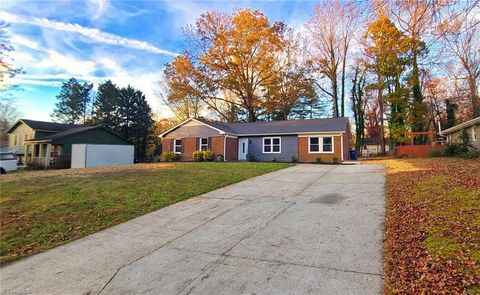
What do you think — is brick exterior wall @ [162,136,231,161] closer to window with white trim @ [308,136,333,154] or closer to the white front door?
the white front door

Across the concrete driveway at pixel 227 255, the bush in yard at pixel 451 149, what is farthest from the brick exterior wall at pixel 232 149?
the concrete driveway at pixel 227 255

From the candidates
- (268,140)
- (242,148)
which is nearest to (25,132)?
(242,148)

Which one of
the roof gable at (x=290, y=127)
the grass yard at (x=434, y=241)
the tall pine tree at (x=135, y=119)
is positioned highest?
the tall pine tree at (x=135, y=119)

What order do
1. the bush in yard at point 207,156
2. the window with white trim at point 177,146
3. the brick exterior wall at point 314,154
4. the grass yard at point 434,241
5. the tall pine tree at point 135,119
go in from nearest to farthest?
1. the grass yard at point 434,241
2. the brick exterior wall at point 314,154
3. the bush in yard at point 207,156
4. the window with white trim at point 177,146
5. the tall pine tree at point 135,119

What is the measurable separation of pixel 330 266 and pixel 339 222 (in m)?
1.89

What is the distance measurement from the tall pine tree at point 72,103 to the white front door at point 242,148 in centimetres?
3290

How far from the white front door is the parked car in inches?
639

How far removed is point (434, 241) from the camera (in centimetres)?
384

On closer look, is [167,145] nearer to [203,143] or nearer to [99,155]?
[203,143]

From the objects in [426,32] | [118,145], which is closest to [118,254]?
[426,32]

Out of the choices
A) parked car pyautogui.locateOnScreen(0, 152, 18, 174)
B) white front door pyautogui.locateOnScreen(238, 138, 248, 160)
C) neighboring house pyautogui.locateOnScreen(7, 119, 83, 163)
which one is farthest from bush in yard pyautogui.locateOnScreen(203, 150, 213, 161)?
neighboring house pyautogui.locateOnScreen(7, 119, 83, 163)

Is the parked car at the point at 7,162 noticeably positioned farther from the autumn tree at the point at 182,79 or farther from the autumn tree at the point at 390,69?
the autumn tree at the point at 390,69

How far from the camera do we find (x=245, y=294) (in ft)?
9.89

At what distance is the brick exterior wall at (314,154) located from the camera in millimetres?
20828
